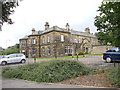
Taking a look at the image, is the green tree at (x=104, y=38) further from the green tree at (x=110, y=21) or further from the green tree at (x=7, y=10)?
the green tree at (x=7, y=10)

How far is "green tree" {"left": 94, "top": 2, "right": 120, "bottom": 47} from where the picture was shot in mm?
6531

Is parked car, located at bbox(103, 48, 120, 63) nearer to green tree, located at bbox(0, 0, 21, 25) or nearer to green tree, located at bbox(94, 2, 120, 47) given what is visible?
green tree, located at bbox(94, 2, 120, 47)

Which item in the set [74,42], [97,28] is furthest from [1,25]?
[74,42]

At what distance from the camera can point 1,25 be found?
7.29 meters

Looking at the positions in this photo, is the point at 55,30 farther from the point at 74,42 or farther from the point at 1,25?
the point at 1,25

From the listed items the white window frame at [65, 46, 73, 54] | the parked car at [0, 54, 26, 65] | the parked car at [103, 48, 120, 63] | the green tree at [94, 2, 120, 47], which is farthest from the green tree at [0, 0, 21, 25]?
the white window frame at [65, 46, 73, 54]

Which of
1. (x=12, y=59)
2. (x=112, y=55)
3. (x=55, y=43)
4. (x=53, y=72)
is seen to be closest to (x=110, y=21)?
(x=53, y=72)

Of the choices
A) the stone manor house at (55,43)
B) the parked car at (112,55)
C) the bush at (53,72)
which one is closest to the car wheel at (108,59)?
the parked car at (112,55)

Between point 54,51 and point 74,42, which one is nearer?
point 54,51

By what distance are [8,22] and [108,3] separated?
5.24m

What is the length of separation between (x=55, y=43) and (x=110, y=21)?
30664 mm

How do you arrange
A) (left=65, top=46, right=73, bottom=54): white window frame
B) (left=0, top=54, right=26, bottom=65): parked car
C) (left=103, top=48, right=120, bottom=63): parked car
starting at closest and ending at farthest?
(left=103, top=48, right=120, bottom=63): parked car → (left=0, top=54, right=26, bottom=65): parked car → (left=65, top=46, right=73, bottom=54): white window frame

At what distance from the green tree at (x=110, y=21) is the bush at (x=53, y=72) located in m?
2.95

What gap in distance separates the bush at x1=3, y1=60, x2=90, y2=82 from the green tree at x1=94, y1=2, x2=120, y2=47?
2.95 meters
